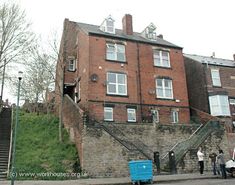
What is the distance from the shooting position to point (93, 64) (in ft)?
91.2

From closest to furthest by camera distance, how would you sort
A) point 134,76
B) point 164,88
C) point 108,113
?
1. point 108,113
2. point 134,76
3. point 164,88

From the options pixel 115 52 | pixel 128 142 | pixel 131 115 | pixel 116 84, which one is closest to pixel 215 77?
pixel 131 115

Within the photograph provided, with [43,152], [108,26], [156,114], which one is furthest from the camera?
[108,26]

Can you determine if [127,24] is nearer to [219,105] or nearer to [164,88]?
[164,88]

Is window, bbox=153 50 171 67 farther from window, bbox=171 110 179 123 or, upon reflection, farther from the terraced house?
window, bbox=171 110 179 123

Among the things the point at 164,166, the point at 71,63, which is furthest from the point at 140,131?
the point at 71,63

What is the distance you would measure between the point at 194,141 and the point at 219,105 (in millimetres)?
10296

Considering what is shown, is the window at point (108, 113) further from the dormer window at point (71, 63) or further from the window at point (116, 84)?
the dormer window at point (71, 63)

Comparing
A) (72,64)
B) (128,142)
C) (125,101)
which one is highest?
(72,64)

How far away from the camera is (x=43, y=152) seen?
22.3 metres

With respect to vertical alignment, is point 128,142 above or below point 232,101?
below

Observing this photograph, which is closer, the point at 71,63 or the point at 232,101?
the point at 71,63

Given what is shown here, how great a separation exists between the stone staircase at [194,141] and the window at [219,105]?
7.42 m

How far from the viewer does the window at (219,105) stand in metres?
32.7
